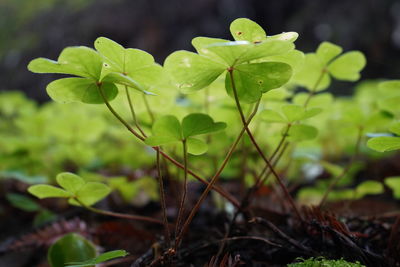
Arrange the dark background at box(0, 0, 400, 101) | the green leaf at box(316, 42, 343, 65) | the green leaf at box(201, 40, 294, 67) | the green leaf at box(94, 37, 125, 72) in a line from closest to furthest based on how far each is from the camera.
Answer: the green leaf at box(201, 40, 294, 67)
the green leaf at box(94, 37, 125, 72)
the green leaf at box(316, 42, 343, 65)
the dark background at box(0, 0, 400, 101)

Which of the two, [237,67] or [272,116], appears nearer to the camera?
[237,67]

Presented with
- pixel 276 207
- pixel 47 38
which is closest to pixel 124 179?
pixel 276 207

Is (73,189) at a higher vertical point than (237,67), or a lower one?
lower

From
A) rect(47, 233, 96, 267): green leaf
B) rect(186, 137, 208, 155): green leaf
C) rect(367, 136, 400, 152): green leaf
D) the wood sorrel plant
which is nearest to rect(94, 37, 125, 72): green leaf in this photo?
the wood sorrel plant

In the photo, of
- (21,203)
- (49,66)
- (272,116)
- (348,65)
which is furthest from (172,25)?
(49,66)

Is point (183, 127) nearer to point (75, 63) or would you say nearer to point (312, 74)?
point (75, 63)

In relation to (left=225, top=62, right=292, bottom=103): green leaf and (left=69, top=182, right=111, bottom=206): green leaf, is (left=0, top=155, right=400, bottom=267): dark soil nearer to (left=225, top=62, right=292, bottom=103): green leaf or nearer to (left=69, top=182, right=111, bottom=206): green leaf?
(left=69, top=182, right=111, bottom=206): green leaf
